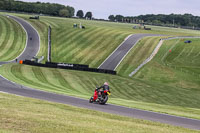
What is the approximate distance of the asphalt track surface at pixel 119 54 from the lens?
266 ft

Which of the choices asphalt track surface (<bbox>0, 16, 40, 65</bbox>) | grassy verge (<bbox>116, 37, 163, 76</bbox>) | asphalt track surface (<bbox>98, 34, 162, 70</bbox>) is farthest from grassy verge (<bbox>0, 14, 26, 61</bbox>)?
grassy verge (<bbox>116, 37, 163, 76</bbox>)

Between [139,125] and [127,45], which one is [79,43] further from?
[139,125]

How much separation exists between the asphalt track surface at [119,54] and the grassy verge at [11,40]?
2316cm

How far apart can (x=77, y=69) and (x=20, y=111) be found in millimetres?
48233

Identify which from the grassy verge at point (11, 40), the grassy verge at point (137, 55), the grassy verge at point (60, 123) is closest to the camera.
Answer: the grassy verge at point (60, 123)

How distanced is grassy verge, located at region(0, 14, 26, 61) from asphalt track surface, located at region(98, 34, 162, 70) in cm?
2316

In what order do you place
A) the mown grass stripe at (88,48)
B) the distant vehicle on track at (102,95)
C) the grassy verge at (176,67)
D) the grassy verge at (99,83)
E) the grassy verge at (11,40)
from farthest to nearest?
1. the grassy verge at (11,40)
2. the mown grass stripe at (88,48)
3. the grassy verge at (176,67)
4. the grassy verge at (99,83)
5. the distant vehicle on track at (102,95)

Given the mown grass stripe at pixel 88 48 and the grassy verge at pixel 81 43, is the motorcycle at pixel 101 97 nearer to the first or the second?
the grassy verge at pixel 81 43

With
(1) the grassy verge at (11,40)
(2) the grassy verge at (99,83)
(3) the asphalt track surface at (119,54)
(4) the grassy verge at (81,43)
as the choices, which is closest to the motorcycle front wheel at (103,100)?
(2) the grassy verge at (99,83)

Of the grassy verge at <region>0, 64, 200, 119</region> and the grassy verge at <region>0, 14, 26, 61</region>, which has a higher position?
the grassy verge at <region>0, 14, 26, 61</region>

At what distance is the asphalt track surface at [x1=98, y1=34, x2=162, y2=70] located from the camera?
81188mm

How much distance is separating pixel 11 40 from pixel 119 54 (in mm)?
32170

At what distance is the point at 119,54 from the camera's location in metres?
90.9

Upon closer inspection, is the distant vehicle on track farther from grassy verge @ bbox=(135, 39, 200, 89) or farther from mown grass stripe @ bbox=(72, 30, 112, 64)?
mown grass stripe @ bbox=(72, 30, 112, 64)
